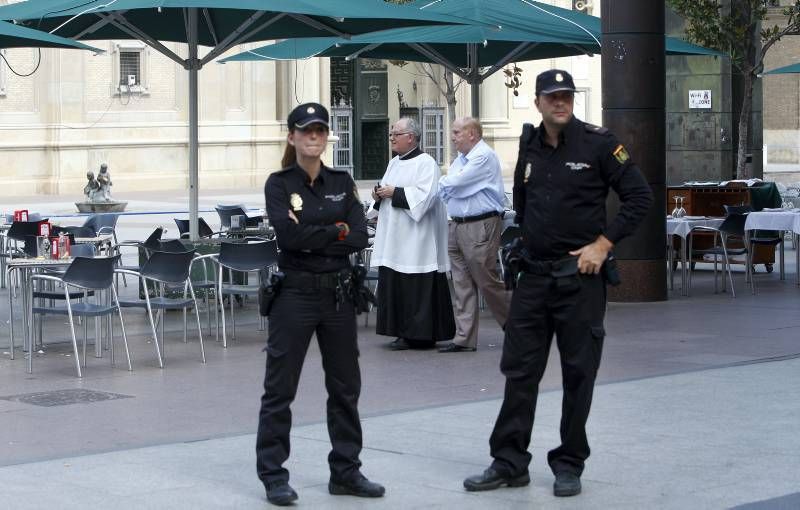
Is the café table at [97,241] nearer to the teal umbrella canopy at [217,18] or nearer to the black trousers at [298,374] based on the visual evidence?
the teal umbrella canopy at [217,18]

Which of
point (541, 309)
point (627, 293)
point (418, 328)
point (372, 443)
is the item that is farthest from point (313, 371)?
point (627, 293)

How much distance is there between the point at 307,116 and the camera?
6.97 meters

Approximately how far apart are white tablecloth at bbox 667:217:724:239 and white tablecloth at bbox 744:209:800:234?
0.39m

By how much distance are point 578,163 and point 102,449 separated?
3.29 m

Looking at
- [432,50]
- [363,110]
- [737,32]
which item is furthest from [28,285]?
[363,110]

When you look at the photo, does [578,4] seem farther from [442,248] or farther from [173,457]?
[173,457]

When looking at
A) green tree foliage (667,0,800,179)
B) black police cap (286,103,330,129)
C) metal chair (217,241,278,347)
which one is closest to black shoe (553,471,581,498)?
black police cap (286,103,330,129)

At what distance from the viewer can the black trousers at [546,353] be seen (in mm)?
7047

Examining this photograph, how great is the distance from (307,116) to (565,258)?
1.38 meters

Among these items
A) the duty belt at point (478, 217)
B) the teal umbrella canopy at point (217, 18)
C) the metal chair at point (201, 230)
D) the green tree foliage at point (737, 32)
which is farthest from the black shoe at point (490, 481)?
the green tree foliage at point (737, 32)

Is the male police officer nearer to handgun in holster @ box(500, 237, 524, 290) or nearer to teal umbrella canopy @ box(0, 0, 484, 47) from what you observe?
handgun in holster @ box(500, 237, 524, 290)

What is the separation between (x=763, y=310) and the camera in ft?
50.3

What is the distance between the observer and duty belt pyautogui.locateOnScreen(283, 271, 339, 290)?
6984 millimetres

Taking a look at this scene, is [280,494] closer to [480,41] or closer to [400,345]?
[400,345]
